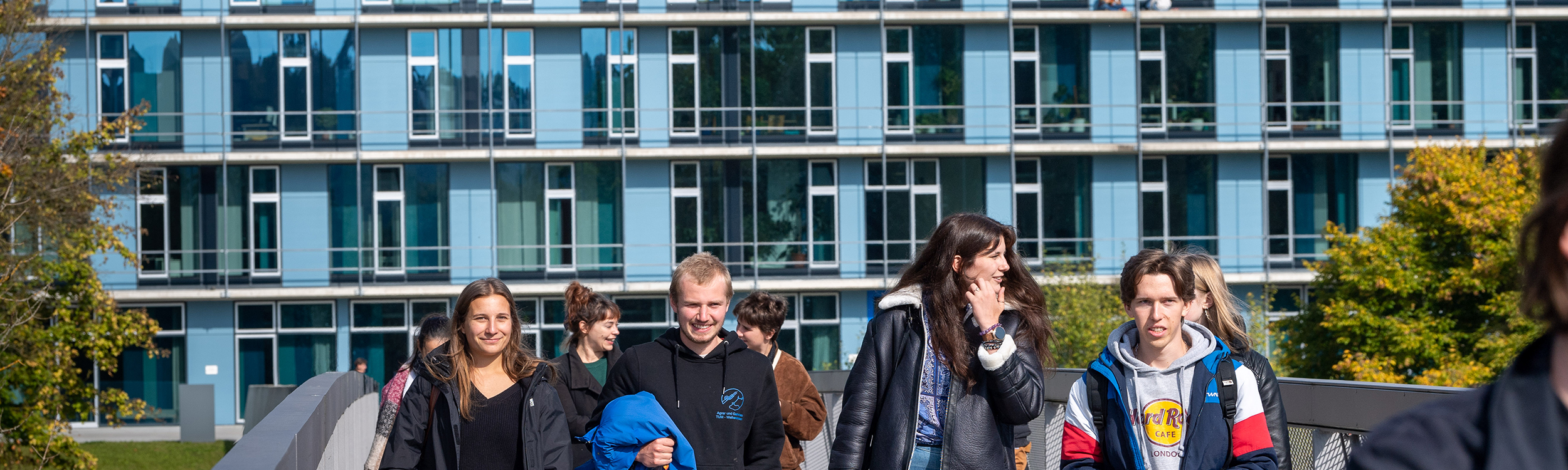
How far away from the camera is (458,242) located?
26562 mm

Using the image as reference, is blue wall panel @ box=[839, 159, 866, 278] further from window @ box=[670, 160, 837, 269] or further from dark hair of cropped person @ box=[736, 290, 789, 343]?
dark hair of cropped person @ box=[736, 290, 789, 343]

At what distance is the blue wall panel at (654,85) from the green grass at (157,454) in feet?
32.6

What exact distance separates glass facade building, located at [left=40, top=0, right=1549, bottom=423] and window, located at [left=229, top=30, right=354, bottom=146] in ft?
0.18

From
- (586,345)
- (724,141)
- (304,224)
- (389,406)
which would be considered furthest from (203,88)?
(389,406)

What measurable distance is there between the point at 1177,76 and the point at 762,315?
22.1 meters

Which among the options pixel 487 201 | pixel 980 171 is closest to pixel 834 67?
pixel 980 171

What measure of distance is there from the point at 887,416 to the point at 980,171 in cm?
2334

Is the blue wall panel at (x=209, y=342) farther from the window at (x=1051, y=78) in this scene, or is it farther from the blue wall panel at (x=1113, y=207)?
the blue wall panel at (x=1113, y=207)

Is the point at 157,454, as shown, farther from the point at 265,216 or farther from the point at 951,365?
the point at 951,365

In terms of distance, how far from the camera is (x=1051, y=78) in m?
26.8

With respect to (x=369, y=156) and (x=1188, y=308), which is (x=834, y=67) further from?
(x=1188, y=308)

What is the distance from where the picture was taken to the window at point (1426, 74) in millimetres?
26781

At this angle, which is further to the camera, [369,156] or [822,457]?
[369,156]

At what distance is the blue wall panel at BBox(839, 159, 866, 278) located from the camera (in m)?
26.6
